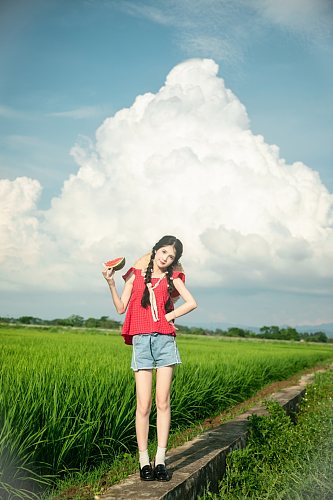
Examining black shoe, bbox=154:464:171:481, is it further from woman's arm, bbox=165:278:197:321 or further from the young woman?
woman's arm, bbox=165:278:197:321

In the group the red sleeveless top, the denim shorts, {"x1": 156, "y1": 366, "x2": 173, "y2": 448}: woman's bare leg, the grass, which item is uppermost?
the red sleeveless top

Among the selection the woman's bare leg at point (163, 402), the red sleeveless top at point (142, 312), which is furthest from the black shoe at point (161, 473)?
the red sleeveless top at point (142, 312)

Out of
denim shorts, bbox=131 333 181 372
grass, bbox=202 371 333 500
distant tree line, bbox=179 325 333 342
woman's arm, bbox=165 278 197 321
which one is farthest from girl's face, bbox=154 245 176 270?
distant tree line, bbox=179 325 333 342

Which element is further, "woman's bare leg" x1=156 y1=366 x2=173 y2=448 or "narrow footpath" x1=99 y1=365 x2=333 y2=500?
"woman's bare leg" x1=156 y1=366 x2=173 y2=448

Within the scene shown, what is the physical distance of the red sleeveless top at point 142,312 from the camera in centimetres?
383

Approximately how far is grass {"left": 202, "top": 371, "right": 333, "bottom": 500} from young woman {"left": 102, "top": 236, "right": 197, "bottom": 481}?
0.57 metres

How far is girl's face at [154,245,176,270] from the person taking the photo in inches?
155

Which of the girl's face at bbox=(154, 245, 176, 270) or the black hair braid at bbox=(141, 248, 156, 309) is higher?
the girl's face at bbox=(154, 245, 176, 270)

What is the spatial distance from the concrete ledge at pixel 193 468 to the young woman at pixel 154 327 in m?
0.14

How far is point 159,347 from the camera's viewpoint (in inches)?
150

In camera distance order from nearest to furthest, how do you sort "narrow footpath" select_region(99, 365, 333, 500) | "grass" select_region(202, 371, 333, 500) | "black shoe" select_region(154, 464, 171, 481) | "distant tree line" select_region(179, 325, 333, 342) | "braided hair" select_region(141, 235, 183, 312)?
"narrow footpath" select_region(99, 365, 333, 500)
"black shoe" select_region(154, 464, 171, 481)
"braided hair" select_region(141, 235, 183, 312)
"grass" select_region(202, 371, 333, 500)
"distant tree line" select_region(179, 325, 333, 342)

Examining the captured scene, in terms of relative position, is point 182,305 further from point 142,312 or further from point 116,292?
point 116,292

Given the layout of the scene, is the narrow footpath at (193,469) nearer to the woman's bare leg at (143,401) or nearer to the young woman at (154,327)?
→ the young woman at (154,327)

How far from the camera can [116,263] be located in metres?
3.74
